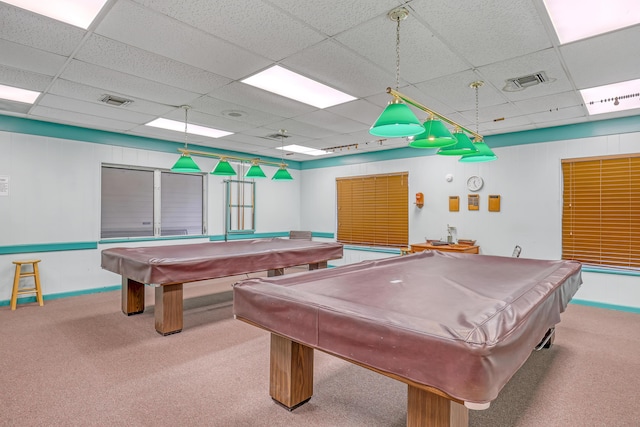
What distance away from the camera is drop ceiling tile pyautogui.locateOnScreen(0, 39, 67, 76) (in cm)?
278

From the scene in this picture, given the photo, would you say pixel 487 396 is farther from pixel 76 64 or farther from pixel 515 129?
pixel 515 129

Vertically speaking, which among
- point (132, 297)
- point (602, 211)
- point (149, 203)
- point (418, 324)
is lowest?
point (132, 297)

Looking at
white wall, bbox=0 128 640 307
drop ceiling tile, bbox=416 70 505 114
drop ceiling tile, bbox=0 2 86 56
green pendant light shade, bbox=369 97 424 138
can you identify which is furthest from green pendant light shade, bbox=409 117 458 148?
white wall, bbox=0 128 640 307

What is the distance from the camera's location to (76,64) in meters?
3.10

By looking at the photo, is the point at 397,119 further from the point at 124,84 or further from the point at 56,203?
→ the point at 56,203

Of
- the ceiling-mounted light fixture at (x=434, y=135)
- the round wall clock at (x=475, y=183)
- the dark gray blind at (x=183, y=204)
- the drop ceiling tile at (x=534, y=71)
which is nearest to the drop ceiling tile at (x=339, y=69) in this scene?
the ceiling-mounted light fixture at (x=434, y=135)

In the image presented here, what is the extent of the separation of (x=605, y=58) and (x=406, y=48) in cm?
180

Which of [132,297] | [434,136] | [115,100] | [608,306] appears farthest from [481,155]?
[132,297]

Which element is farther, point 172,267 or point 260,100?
point 260,100

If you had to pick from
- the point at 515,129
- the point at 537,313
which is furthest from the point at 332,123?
the point at 537,313

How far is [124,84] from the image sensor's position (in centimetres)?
355

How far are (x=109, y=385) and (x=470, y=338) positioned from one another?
273 centimetres

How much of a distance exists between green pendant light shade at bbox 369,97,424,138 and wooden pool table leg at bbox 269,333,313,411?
160 centimetres

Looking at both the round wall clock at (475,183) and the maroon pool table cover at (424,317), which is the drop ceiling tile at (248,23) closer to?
the maroon pool table cover at (424,317)
